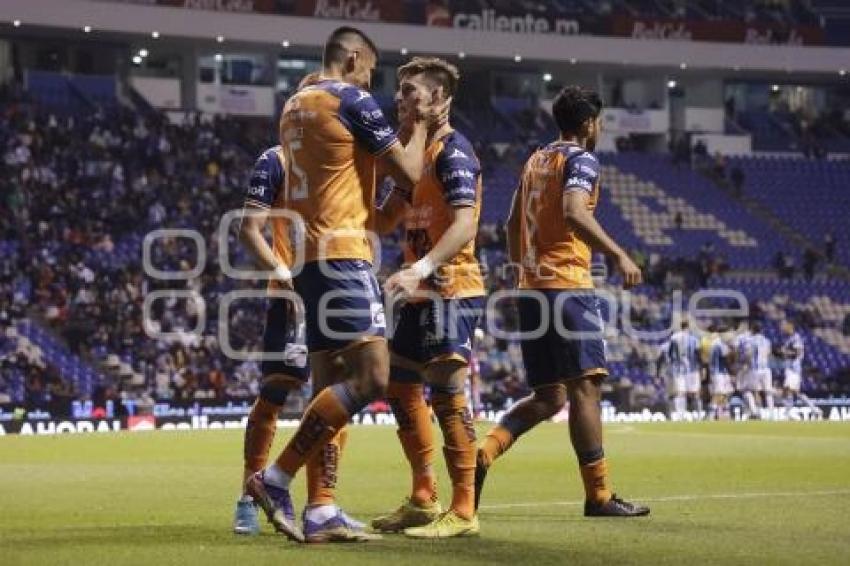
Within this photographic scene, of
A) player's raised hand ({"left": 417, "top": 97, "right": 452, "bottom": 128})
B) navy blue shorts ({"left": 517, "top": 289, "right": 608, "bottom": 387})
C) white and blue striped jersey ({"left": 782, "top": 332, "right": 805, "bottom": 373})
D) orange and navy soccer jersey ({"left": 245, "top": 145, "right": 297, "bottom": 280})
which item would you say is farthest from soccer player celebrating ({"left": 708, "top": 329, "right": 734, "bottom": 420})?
player's raised hand ({"left": 417, "top": 97, "right": 452, "bottom": 128})

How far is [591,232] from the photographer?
11.1 meters

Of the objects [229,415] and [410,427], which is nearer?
[410,427]

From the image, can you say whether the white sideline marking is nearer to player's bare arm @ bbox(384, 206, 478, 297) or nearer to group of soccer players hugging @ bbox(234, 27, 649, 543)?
group of soccer players hugging @ bbox(234, 27, 649, 543)

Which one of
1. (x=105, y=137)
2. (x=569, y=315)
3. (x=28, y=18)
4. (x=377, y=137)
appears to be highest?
(x=28, y=18)

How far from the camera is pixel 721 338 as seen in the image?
4034 cm

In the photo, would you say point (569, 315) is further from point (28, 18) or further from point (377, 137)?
point (28, 18)

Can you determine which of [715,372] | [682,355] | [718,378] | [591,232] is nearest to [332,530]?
[591,232]

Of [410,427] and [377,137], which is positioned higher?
[377,137]

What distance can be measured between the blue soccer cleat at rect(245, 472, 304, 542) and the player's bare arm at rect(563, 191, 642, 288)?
2695 mm

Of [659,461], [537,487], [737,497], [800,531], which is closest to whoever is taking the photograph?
[800,531]

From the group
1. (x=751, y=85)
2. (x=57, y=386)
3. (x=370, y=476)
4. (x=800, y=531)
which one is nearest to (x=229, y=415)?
(x=57, y=386)

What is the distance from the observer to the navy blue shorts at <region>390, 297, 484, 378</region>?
10.4m

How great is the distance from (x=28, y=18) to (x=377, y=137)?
39501 mm

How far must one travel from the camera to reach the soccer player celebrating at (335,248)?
361 inches
